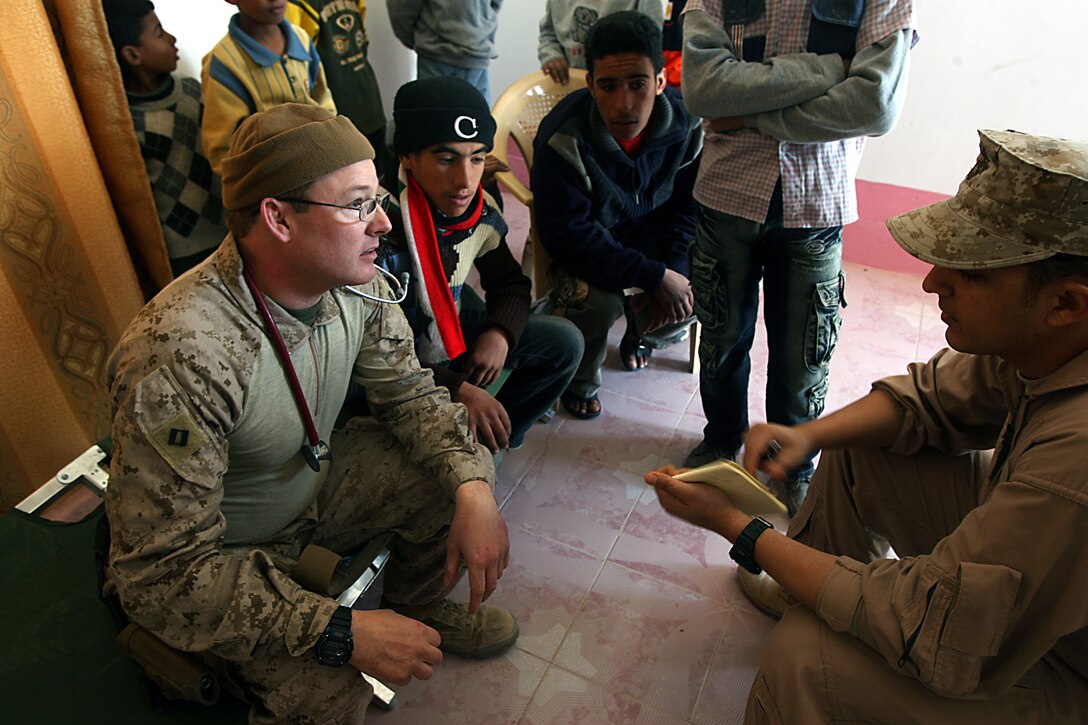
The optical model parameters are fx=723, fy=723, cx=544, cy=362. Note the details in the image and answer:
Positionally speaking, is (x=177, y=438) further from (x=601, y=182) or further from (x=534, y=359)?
(x=601, y=182)

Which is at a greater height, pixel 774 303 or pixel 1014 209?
pixel 1014 209

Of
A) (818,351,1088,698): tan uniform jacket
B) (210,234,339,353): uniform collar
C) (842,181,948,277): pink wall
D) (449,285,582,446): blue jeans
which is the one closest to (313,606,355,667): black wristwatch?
(210,234,339,353): uniform collar

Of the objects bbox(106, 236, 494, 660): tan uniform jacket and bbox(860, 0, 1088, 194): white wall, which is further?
bbox(860, 0, 1088, 194): white wall

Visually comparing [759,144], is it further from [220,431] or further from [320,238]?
[220,431]

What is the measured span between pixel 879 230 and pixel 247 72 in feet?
9.85

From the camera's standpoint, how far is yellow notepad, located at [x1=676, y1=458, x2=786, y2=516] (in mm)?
1350

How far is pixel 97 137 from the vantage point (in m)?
2.03

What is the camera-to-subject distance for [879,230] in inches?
145

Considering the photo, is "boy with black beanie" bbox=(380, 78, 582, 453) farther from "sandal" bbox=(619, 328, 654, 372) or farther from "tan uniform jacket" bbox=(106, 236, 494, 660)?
"sandal" bbox=(619, 328, 654, 372)

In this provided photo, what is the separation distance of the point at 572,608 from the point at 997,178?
1.43 metres

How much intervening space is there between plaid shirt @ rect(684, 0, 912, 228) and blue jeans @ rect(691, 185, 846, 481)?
4 centimetres

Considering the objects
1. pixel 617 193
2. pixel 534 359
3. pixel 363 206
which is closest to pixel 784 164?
pixel 617 193

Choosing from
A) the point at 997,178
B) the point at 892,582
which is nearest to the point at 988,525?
the point at 892,582

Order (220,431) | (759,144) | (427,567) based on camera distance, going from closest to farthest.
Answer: (220,431) < (427,567) < (759,144)
